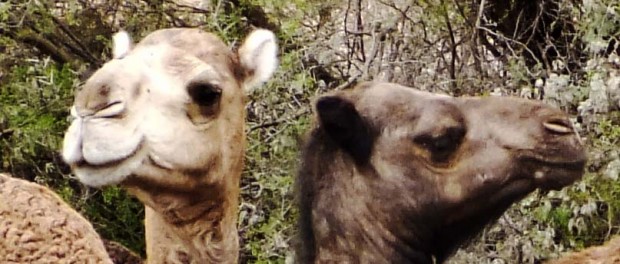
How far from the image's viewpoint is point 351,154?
14.4 feet

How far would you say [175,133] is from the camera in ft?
13.3

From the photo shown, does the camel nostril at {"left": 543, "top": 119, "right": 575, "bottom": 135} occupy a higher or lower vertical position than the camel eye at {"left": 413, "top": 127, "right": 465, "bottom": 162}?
higher

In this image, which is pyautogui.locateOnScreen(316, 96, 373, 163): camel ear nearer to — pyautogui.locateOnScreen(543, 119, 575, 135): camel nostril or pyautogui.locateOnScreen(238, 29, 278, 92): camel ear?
pyautogui.locateOnScreen(238, 29, 278, 92): camel ear

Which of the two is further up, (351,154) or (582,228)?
(351,154)

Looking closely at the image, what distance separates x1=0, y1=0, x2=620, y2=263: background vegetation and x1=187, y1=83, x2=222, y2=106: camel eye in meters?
1.94

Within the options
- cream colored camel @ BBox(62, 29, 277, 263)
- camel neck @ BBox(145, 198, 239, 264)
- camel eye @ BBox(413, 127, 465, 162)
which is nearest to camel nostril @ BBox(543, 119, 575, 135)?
camel eye @ BBox(413, 127, 465, 162)

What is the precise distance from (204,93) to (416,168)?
2.27 feet

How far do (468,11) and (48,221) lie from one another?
3.17 m

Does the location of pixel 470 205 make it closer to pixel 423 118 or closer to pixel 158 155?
pixel 423 118

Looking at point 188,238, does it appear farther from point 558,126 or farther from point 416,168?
point 558,126

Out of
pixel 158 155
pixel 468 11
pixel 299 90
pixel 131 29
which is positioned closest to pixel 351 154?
pixel 158 155

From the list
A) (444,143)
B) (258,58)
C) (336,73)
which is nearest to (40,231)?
(258,58)

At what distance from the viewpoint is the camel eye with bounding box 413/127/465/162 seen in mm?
4230

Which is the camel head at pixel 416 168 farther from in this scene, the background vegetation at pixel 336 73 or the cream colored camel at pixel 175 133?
the background vegetation at pixel 336 73
